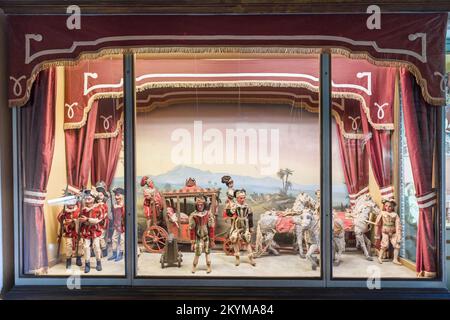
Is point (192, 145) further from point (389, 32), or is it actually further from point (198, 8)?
point (389, 32)

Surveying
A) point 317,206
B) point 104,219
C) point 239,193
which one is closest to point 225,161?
point 239,193

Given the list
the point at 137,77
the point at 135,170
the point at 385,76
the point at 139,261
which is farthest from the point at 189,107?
the point at 385,76

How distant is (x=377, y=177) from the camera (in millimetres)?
3092

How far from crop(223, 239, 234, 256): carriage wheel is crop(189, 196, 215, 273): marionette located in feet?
0.35

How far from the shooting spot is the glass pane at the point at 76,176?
2.99m

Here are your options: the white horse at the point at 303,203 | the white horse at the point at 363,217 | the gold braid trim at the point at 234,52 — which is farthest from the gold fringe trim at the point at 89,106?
the white horse at the point at 363,217

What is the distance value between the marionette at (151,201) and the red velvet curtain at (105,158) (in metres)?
0.28

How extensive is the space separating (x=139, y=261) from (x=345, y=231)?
166cm

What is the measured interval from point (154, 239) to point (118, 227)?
12.3 inches

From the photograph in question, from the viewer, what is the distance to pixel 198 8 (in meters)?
2.78

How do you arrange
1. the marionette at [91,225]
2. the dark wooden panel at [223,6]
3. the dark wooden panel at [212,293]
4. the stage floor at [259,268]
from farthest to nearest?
the marionette at [91,225]
the stage floor at [259,268]
the dark wooden panel at [212,293]
the dark wooden panel at [223,6]

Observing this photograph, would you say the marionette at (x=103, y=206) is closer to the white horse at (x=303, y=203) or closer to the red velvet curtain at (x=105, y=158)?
the red velvet curtain at (x=105, y=158)

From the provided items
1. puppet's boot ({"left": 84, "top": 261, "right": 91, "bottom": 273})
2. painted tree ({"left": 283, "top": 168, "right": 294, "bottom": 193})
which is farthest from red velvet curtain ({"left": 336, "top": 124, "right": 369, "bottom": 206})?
puppet's boot ({"left": 84, "top": 261, "right": 91, "bottom": 273})

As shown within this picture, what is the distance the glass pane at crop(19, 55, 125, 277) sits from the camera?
299 centimetres
